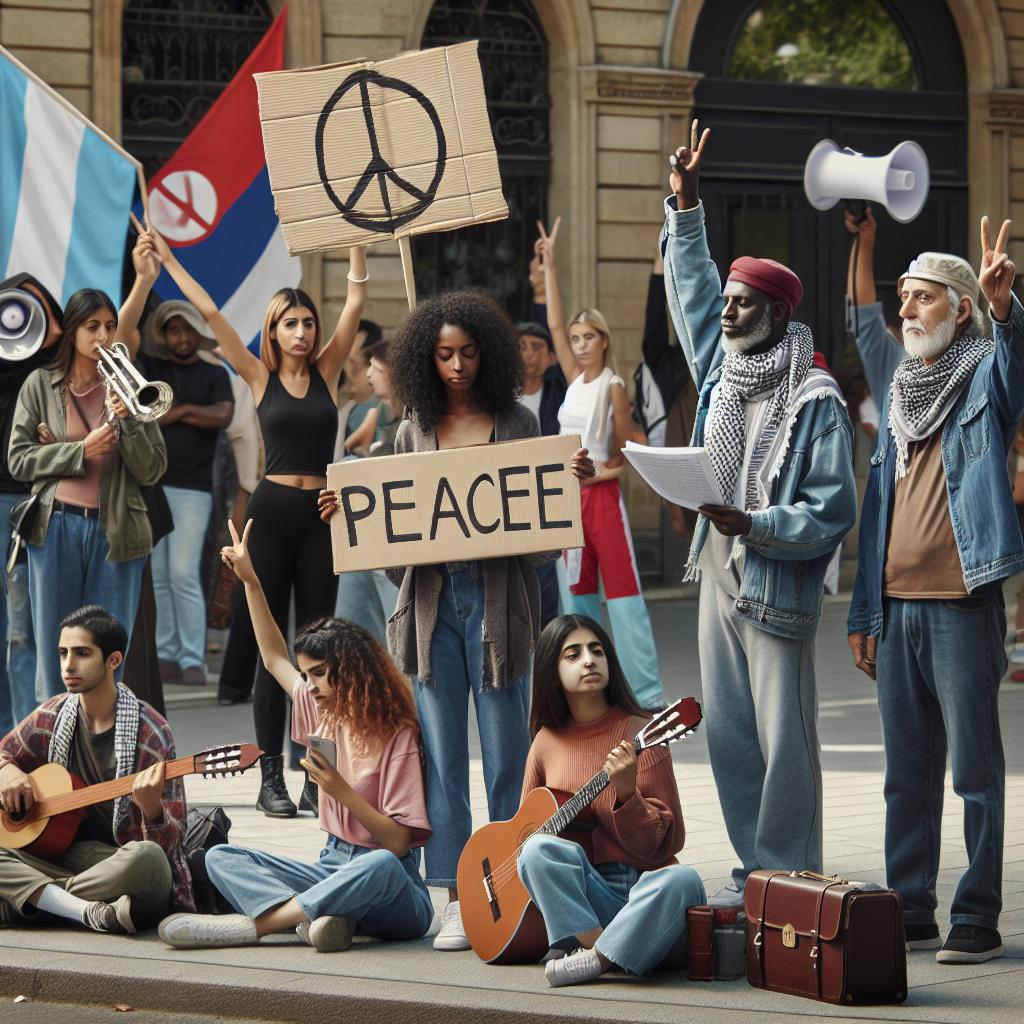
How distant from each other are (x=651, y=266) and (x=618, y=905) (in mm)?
12120

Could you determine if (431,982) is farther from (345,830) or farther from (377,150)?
(377,150)

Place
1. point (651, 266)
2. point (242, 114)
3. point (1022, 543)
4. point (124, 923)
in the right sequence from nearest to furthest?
point (1022, 543) < point (124, 923) < point (242, 114) < point (651, 266)

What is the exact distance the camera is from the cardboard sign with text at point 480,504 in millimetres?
6621

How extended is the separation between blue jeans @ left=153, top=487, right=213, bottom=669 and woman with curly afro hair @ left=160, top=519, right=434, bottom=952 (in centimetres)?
555

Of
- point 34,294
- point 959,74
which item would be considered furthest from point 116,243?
point 959,74

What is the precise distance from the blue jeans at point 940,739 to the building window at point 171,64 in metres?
11.2

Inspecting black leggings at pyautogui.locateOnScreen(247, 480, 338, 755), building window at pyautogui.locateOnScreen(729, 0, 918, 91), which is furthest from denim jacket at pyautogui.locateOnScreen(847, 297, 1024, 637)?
building window at pyautogui.locateOnScreen(729, 0, 918, 91)

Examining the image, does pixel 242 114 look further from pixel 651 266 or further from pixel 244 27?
pixel 651 266

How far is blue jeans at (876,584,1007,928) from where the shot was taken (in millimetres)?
5977

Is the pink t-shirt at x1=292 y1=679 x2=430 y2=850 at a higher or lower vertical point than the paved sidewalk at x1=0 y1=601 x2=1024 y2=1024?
higher

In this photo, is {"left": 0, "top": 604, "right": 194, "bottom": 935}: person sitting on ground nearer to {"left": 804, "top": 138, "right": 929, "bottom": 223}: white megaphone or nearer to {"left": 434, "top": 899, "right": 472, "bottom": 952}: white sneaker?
{"left": 434, "top": 899, "right": 472, "bottom": 952}: white sneaker

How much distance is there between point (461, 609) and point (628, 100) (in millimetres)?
11512

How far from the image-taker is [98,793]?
21.6 ft

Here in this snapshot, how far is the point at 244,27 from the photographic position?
54.6ft
